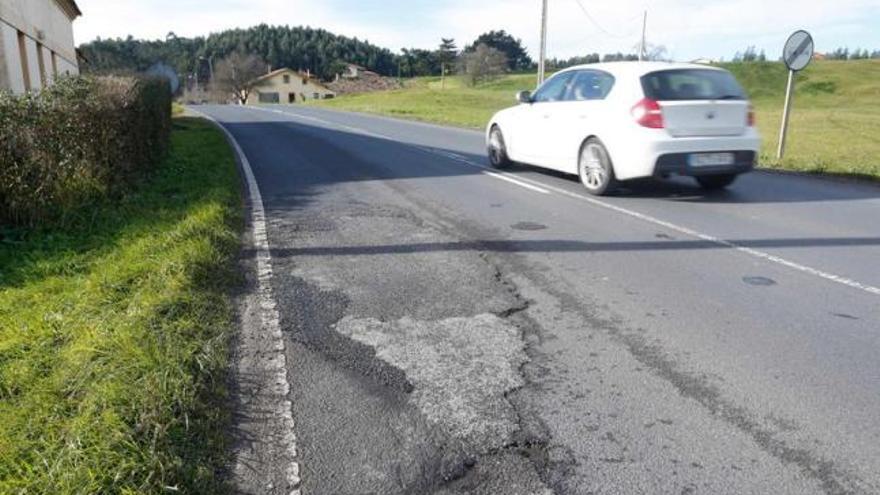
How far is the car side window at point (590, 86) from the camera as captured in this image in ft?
27.4

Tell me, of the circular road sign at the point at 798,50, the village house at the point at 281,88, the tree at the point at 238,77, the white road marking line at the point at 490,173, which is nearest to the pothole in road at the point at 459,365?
the white road marking line at the point at 490,173

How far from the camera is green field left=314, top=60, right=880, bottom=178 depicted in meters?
13.6

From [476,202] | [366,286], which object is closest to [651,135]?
[476,202]

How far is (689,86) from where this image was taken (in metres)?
7.92

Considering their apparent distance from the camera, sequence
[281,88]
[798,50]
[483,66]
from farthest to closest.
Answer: [281,88]
[483,66]
[798,50]

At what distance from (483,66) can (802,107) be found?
47.3 meters

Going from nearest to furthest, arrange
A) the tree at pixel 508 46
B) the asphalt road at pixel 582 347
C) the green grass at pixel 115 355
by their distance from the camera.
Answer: the green grass at pixel 115 355 < the asphalt road at pixel 582 347 < the tree at pixel 508 46

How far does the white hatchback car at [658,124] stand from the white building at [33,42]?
7322 millimetres

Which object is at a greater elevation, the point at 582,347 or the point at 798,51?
the point at 798,51

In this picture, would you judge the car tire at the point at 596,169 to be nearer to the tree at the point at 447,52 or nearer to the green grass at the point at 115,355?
the green grass at the point at 115,355

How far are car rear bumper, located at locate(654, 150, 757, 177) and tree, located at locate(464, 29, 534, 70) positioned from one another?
361ft

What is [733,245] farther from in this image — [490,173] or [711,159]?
[490,173]

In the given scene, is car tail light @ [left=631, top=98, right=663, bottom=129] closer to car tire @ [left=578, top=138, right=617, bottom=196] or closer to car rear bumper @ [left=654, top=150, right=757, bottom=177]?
car rear bumper @ [left=654, top=150, right=757, bottom=177]

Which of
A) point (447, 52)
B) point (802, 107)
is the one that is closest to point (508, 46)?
point (447, 52)
